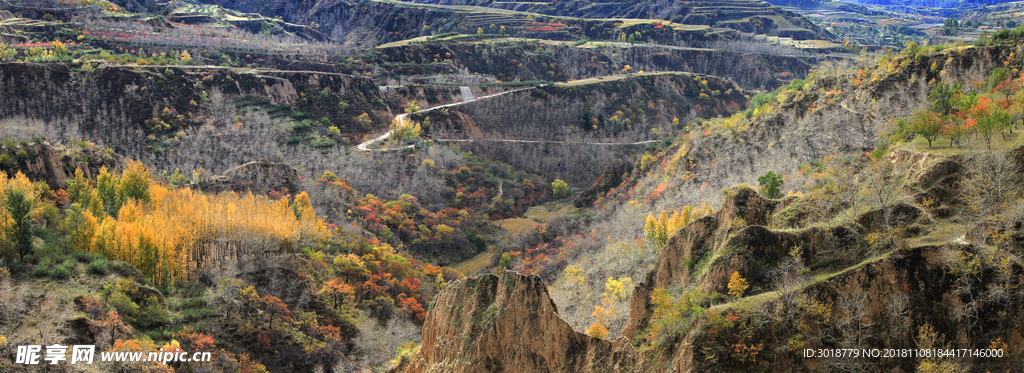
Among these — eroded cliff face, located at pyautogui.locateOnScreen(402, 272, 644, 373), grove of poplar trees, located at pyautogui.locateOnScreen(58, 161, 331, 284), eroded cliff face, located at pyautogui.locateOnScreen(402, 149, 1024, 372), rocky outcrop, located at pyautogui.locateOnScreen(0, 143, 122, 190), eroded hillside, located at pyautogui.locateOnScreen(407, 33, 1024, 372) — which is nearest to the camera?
eroded hillside, located at pyautogui.locateOnScreen(407, 33, 1024, 372)

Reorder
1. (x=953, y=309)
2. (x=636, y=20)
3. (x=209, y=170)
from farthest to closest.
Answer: (x=636, y=20) → (x=209, y=170) → (x=953, y=309)

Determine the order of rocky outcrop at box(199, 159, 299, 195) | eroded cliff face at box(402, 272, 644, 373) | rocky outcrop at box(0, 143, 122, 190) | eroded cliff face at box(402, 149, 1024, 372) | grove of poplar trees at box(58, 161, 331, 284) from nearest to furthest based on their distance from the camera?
A: eroded cliff face at box(402, 149, 1024, 372)
eroded cliff face at box(402, 272, 644, 373)
grove of poplar trees at box(58, 161, 331, 284)
rocky outcrop at box(0, 143, 122, 190)
rocky outcrop at box(199, 159, 299, 195)

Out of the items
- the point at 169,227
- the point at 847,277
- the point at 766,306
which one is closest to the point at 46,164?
the point at 169,227

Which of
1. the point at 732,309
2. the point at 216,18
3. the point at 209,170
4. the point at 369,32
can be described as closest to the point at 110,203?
the point at 209,170

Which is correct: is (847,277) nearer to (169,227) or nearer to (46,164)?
(169,227)

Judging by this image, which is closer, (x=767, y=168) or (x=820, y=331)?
(x=820, y=331)

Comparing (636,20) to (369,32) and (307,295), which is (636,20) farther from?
(307,295)

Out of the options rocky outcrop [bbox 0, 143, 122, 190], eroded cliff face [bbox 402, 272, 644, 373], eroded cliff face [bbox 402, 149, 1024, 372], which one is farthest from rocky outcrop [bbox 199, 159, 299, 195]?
eroded cliff face [bbox 402, 149, 1024, 372]

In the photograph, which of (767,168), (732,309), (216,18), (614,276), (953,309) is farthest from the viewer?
(216,18)

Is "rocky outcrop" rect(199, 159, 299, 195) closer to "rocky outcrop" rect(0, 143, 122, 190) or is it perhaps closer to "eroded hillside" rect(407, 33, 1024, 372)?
A: "rocky outcrop" rect(0, 143, 122, 190)
